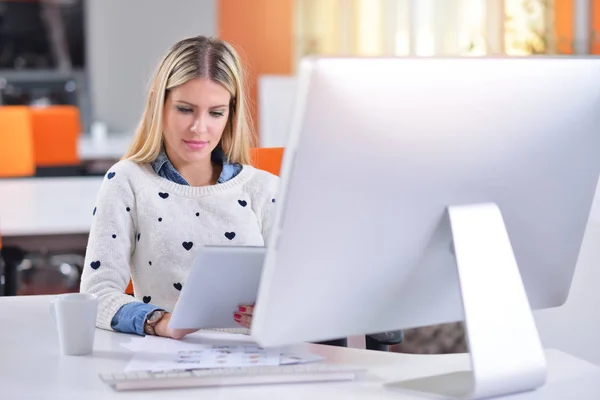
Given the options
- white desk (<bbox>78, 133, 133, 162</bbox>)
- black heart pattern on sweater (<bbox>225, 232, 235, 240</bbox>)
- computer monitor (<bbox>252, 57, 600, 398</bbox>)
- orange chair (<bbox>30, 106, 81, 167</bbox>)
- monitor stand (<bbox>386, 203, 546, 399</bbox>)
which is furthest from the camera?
white desk (<bbox>78, 133, 133, 162</bbox>)

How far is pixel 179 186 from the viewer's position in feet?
6.39

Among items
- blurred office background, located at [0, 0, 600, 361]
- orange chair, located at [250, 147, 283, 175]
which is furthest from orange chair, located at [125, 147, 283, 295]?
blurred office background, located at [0, 0, 600, 361]

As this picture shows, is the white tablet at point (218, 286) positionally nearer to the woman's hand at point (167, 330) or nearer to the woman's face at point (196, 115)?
the woman's hand at point (167, 330)

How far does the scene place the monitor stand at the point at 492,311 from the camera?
1.25 m

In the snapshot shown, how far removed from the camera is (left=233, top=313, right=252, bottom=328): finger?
4.86ft

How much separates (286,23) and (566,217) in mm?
8536

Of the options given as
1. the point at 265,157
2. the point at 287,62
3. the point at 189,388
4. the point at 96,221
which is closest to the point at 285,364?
the point at 189,388

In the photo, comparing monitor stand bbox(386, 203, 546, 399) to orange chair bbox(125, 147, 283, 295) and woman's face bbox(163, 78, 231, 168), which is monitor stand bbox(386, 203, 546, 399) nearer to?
woman's face bbox(163, 78, 231, 168)

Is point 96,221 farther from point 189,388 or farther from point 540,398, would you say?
point 540,398

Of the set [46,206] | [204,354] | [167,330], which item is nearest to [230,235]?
[167,330]

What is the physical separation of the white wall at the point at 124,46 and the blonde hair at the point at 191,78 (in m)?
6.46

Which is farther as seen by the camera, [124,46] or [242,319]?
[124,46]

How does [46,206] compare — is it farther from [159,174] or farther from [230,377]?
[230,377]

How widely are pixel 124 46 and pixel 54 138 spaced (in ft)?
11.0
